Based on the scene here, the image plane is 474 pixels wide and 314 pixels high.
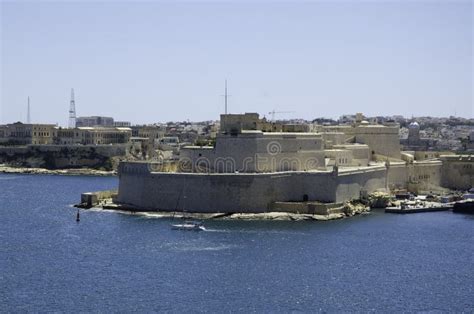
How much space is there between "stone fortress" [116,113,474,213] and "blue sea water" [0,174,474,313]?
6.66ft

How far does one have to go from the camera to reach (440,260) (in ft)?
Result: 99.7

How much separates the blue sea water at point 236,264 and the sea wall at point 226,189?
5.66 feet

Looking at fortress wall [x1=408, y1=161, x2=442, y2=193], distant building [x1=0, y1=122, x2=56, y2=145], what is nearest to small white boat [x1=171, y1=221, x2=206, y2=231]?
fortress wall [x1=408, y1=161, x2=442, y2=193]

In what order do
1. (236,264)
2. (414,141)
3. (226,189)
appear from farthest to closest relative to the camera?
(414,141) → (226,189) → (236,264)

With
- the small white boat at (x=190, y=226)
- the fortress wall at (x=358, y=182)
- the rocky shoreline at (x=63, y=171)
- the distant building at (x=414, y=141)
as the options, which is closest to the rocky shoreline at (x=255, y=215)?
the fortress wall at (x=358, y=182)

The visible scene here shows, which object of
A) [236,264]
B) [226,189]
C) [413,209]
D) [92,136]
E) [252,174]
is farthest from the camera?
[92,136]

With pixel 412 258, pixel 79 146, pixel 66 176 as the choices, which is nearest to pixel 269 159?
pixel 412 258

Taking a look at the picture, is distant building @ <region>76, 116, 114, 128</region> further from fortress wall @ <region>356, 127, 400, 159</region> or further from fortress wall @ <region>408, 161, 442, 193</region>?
fortress wall @ <region>408, 161, 442, 193</region>

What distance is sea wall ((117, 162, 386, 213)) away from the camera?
39.8 m

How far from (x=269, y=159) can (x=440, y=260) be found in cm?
1366

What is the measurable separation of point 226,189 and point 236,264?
1117 cm

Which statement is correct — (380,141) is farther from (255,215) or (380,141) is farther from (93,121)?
(93,121)

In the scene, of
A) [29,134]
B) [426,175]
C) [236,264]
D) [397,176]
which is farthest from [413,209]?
[29,134]

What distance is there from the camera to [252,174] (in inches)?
1577
